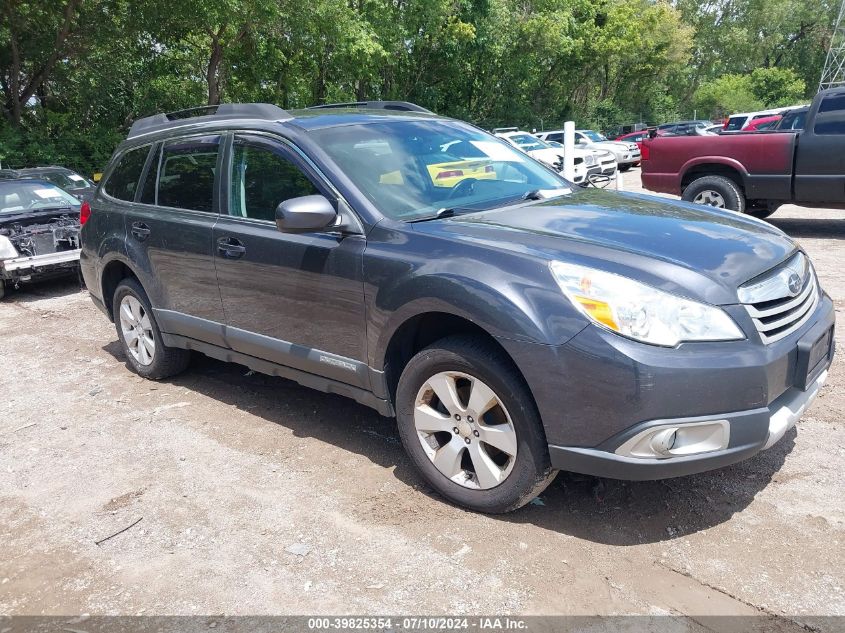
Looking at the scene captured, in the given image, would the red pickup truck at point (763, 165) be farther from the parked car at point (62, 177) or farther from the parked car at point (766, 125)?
the parked car at point (62, 177)

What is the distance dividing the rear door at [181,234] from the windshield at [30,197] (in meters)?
5.44

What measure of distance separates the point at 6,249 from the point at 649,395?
857 cm

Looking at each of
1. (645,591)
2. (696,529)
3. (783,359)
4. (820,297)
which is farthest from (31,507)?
(820,297)

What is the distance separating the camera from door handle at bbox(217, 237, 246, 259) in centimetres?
430

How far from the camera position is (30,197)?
32.6 ft

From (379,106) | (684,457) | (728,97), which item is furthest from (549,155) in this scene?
(728,97)

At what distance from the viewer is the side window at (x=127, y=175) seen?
5.36 metres

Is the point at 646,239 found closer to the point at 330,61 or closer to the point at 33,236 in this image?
the point at 33,236

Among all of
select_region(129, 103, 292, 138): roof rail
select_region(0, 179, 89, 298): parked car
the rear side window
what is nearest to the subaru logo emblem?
select_region(129, 103, 292, 138): roof rail

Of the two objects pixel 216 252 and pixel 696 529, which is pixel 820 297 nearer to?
pixel 696 529

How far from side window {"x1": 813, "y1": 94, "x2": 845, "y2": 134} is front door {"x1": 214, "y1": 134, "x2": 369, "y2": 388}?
8001mm

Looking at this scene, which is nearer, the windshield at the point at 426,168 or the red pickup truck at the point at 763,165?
the windshield at the point at 426,168

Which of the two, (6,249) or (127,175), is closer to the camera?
(127,175)

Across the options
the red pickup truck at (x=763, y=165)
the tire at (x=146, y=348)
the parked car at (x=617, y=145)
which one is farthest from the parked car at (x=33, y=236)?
the parked car at (x=617, y=145)
